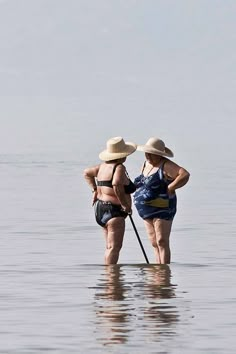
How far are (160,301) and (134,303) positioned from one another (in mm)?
307

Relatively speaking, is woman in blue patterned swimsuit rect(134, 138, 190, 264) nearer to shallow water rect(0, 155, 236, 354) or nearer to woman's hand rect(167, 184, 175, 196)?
woman's hand rect(167, 184, 175, 196)

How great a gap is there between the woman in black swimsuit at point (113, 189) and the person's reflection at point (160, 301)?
621mm

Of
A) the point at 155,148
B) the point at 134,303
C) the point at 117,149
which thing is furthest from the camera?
the point at 117,149

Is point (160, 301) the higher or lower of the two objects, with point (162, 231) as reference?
lower

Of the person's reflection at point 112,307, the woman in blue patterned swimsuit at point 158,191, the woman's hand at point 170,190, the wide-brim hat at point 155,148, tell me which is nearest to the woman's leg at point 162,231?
the woman in blue patterned swimsuit at point 158,191

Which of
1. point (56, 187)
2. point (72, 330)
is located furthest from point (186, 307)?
point (56, 187)

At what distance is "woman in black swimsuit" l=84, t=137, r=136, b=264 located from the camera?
17953mm

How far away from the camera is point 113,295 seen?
1644 cm

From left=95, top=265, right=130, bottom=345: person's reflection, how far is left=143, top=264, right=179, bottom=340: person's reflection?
9.1 inches

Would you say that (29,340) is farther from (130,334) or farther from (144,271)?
(144,271)

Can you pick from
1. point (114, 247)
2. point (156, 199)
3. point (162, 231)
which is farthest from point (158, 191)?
point (114, 247)

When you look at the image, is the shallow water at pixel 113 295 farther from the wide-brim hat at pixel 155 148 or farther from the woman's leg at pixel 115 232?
the wide-brim hat at pixel 155 148

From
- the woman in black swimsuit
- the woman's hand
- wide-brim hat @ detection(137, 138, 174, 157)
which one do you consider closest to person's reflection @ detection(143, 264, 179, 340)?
the woman in black swimsuit

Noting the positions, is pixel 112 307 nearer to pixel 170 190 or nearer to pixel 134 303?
pixel 134 303
